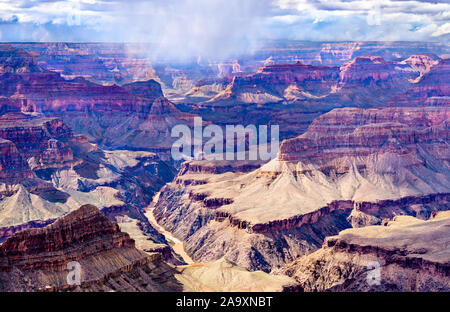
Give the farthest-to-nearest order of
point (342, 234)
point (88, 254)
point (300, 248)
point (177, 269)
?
point (300, 248)
point (342, 234)
point (177, 269)
point (88, 254)

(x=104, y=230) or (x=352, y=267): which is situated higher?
(x=104, y=230)

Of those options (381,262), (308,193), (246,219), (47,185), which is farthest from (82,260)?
(308,193)

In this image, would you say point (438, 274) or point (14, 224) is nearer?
point (438, 274)

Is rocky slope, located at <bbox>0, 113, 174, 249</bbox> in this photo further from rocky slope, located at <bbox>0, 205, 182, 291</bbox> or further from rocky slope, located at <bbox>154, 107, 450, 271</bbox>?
rocky slope, located at <bbox>0, 205, 182, 291</bbox>

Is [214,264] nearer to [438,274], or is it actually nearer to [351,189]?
[438,274]

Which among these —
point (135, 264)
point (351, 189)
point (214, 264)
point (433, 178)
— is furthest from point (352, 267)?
point (433, 178)

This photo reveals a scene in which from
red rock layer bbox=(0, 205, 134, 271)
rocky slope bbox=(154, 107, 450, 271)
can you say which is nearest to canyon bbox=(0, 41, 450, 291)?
red rock layer bbox=(0, 205, 134, 271)

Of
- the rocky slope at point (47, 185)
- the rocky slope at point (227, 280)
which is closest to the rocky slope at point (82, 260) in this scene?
the rocky slope at point (227, 280)
